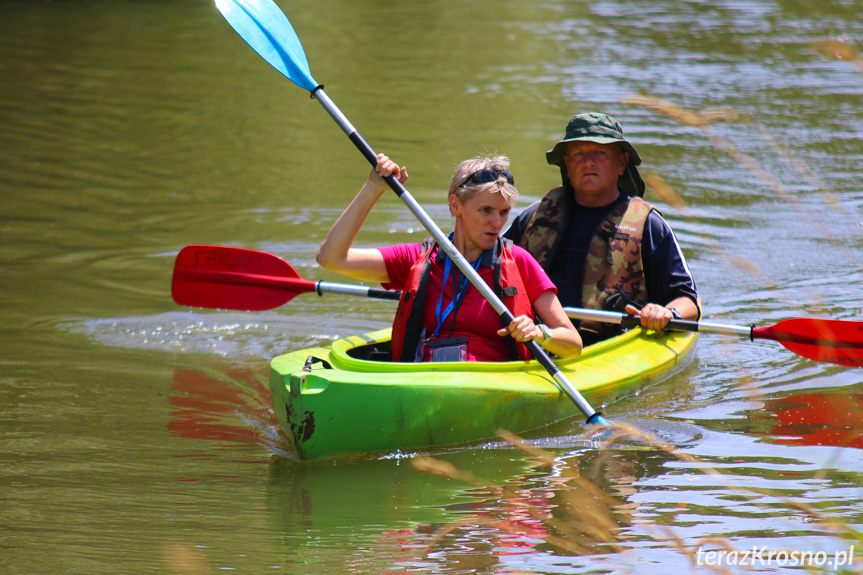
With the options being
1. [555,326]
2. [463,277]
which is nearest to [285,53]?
[463,277]

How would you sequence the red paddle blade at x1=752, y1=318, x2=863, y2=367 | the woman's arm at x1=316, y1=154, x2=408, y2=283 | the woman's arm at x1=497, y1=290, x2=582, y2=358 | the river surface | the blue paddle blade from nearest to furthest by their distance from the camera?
1. the river surface
2. the woman's arm at x1=316, y1=154, x2=408, y2=283
3. the woman's arm at x1=497, y1=290, x2=582, y2=358
4. the red paddle blade at x1=752, y1=318, x2=863, y2=367
5. the blue paddle blade

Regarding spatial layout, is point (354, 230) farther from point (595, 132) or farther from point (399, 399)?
point (595, 132)

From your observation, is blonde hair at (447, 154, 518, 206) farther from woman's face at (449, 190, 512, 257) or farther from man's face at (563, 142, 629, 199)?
man's face at (563, 142, 629, 199)

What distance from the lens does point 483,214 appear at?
4.02m

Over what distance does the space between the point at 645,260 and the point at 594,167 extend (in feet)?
1.83

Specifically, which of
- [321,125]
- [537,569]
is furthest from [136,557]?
[321,125]

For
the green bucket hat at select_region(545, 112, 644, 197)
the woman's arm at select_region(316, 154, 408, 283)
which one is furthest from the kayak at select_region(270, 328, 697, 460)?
the green bucket hat at select_region(545, 112, 644, 197)

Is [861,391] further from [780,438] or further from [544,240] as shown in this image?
[544,240]

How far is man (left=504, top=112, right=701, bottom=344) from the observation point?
500cm

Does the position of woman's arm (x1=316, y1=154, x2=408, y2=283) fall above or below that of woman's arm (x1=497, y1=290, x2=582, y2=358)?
above

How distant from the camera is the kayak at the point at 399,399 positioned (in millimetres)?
3820

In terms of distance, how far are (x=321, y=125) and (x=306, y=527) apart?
8.76m

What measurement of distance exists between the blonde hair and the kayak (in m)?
0.71

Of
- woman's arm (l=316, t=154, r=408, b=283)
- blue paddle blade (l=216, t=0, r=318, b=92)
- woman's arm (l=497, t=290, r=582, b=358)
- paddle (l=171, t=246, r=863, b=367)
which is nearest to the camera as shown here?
woman's arm (l=316, t=154, r=408, b=283)
